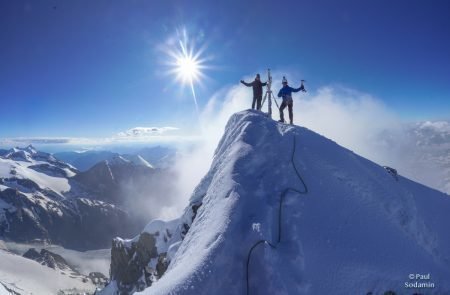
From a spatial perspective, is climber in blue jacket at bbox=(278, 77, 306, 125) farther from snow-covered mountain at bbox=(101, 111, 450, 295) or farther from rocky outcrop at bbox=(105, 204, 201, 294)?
rocky outcrop at bbox=(105, 204, 201, 294)

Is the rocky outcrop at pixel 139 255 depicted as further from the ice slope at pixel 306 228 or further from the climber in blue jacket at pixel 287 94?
the ice slope at pixel 306 228

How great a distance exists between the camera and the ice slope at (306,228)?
457 inches

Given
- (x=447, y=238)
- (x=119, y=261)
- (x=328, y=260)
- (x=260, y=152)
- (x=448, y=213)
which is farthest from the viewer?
(x=119, y=261)

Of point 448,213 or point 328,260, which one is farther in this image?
point 448,213

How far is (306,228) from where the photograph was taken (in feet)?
45.5

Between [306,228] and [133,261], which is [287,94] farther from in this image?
[133,261]

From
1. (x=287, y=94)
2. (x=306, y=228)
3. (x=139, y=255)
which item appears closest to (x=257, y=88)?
(x=287, y=94)

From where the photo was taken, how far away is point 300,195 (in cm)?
1541

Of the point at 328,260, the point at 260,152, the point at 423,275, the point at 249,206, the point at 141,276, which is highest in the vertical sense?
the point at 260,152

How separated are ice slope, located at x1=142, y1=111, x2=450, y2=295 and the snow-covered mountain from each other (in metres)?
0.04

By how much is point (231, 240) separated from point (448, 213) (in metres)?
17.9

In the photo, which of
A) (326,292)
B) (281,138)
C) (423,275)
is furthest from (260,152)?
(423,275)

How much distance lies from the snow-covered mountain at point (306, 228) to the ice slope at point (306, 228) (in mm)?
42

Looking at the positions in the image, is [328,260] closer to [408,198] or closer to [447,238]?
[408,198]
